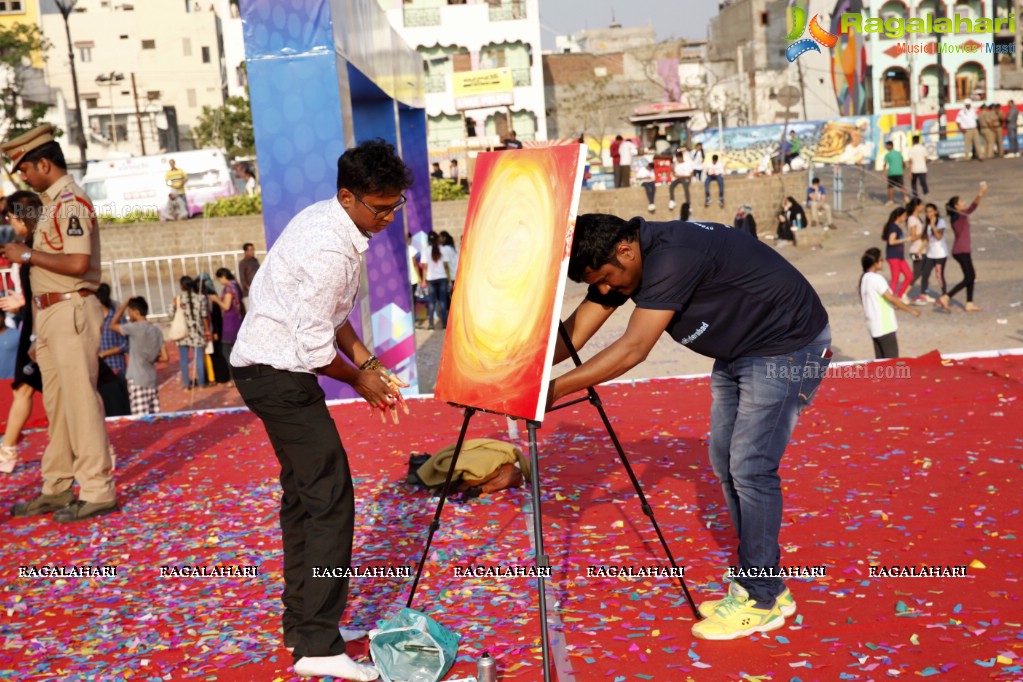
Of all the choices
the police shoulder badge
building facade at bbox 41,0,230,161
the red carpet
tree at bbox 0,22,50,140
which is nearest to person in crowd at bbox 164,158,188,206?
tree at bbox 0,22,50,140

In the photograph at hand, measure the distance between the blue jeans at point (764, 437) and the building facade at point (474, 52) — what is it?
4289 cm

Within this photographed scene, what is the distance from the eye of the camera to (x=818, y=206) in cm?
2488

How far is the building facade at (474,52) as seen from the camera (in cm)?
4647

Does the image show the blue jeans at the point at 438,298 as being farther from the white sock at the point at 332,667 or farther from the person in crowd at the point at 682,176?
the white sock at the point at 332,667

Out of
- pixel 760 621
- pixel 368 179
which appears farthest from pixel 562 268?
pixel 760 621

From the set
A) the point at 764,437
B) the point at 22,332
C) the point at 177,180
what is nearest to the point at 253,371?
the point at 764,437

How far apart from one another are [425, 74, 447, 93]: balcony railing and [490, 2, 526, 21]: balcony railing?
3725 mm

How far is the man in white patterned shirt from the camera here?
3.68 meters

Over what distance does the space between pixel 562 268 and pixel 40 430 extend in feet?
22.8

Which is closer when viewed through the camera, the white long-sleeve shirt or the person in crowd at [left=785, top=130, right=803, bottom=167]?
the white long-sleeve shirt

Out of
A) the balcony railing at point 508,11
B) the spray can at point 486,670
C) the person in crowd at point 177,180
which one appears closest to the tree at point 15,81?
the person in crowd at point 177,180

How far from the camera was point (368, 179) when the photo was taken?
12.1 ft

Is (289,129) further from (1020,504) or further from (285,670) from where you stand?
(1020,504)

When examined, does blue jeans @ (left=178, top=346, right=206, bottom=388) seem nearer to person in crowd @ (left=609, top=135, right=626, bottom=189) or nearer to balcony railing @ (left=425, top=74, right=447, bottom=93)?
person in crowd @ (left=609, top=135, right=626, bottom=189)
